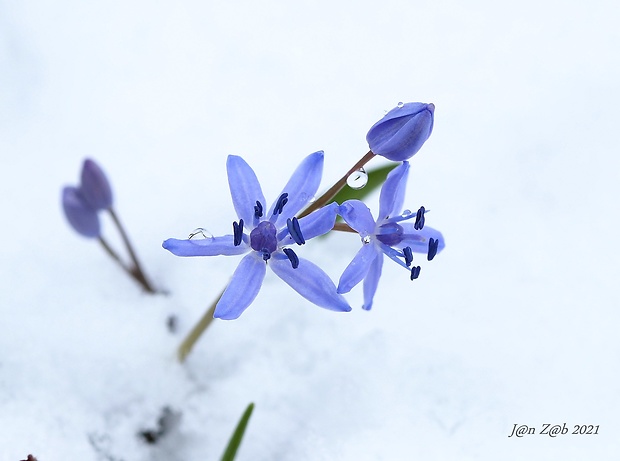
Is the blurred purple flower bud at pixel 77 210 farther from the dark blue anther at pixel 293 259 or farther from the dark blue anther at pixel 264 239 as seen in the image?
the dark blue anther at pixel 293 259

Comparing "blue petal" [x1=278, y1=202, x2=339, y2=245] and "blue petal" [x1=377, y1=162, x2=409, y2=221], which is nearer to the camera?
"blue petal" [x1=278, y1=202, x2=339, y2=245]

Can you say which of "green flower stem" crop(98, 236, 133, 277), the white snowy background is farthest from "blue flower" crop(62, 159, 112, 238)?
the white snowy background

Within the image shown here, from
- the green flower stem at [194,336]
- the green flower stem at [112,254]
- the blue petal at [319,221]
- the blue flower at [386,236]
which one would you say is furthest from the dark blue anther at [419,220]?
the green flower stem at [112,254]

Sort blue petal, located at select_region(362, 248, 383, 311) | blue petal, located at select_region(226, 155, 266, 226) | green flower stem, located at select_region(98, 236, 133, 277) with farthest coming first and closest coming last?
green flower stem, located at select_region(98, 236, 133, 277) < blue petal, located at select_region(362, 248, 383, 311) < blue petal, located at select_region(226, 155, 266, 226)

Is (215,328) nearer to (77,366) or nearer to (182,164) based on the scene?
(77,366)

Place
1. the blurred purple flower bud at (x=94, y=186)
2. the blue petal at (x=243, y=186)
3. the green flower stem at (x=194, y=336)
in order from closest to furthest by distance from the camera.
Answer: the blue petal at (x=243, y=186) → the green flower stem at (x=194, y=336) → the blurred purple flower bud at (x=94, y=186)

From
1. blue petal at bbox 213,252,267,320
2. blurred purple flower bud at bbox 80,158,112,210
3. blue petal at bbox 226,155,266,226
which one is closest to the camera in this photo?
blue petal at bbox 213,252,267,320

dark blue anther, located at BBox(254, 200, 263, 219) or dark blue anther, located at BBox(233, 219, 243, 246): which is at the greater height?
dark blue anther, located at BBox(254, 200, 263, 219)

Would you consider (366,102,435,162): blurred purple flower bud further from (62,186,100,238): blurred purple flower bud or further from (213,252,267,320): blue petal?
(62,186,100,238): blurred purple flower bud
